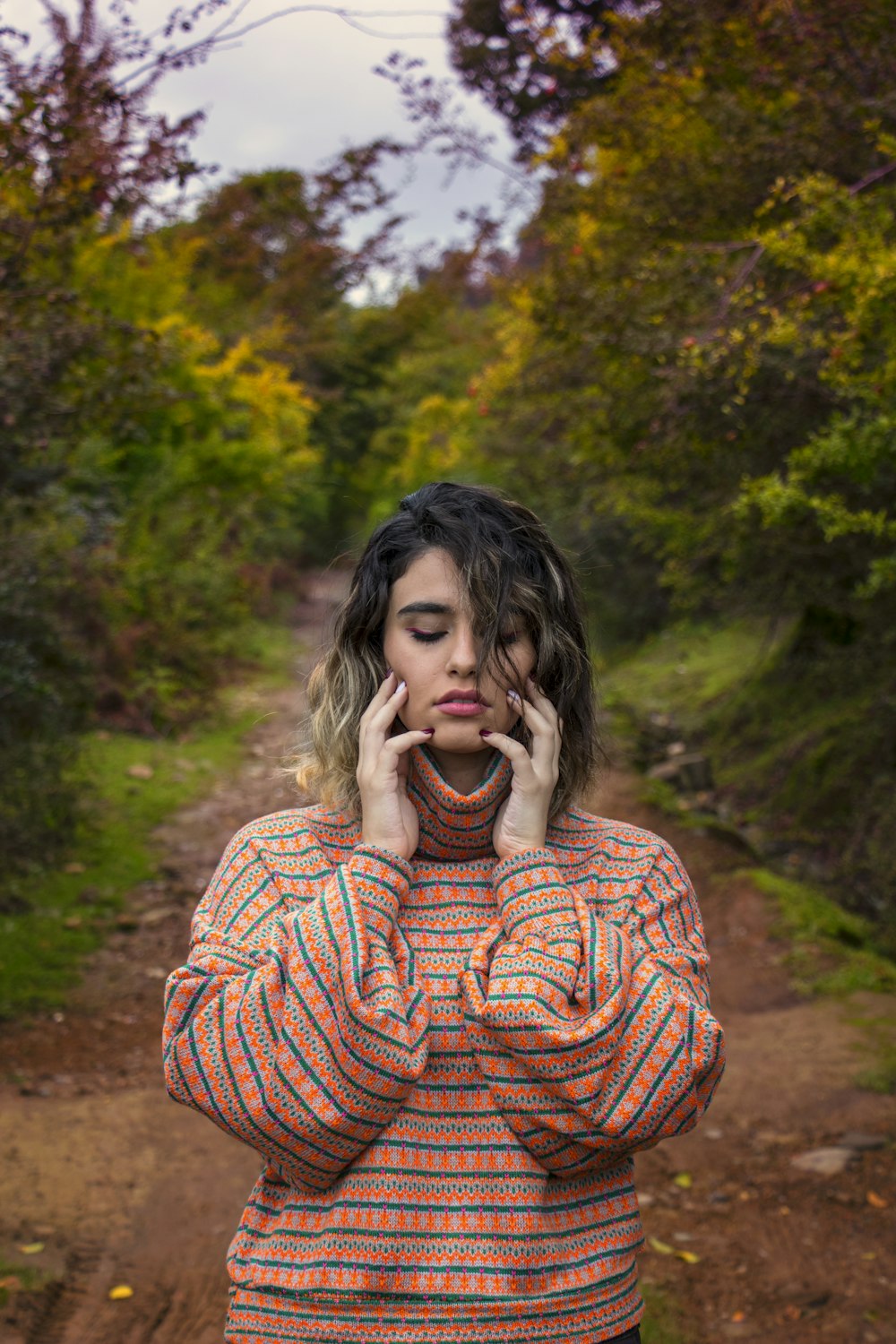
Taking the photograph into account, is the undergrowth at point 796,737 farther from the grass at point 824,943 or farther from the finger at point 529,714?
the finger at point 529,714

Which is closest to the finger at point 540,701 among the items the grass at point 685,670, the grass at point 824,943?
the grass at point 824,943

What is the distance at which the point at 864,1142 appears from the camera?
4812mm

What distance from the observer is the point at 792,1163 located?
4.71 metres

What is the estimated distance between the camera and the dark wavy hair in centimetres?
197

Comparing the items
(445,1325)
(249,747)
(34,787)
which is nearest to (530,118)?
(249,747)

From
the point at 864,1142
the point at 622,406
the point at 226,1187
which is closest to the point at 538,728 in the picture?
the point at 226,1187

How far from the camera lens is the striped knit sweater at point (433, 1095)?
1.67m

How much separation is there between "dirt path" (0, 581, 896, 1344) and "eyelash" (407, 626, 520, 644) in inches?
35.5

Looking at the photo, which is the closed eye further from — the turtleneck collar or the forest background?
the forest background

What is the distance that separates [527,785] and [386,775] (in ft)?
0.71

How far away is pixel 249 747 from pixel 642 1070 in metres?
10.3

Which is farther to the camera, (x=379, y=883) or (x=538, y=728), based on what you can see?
(x=538, y=728)

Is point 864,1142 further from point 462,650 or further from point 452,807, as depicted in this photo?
point 462,650

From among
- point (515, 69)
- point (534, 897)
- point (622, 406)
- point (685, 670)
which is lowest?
point (685, 670)
